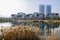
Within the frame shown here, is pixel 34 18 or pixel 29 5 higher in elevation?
pixel 29 5

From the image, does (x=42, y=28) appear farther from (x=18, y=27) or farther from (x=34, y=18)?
(x=18, y=27)

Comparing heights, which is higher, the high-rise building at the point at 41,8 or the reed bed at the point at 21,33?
the high-rise building at the point at 41,8

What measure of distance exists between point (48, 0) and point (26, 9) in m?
0.33

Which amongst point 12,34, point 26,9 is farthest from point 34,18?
point 12,34

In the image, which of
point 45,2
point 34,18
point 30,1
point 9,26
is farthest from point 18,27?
point 45,2

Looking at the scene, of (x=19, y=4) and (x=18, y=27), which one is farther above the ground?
(x=19, y=4)

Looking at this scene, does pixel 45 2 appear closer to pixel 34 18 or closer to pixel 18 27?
pixel 34 18

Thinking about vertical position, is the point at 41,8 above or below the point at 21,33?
above

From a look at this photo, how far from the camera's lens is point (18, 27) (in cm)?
155

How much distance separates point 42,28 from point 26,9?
0.34 metres

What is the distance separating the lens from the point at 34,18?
5.13 ft

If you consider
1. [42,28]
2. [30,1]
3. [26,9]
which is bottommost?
[42,28]

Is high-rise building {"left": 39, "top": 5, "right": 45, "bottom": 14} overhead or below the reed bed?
overhead

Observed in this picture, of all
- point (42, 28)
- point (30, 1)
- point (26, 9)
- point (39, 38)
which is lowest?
point (39, 38)
